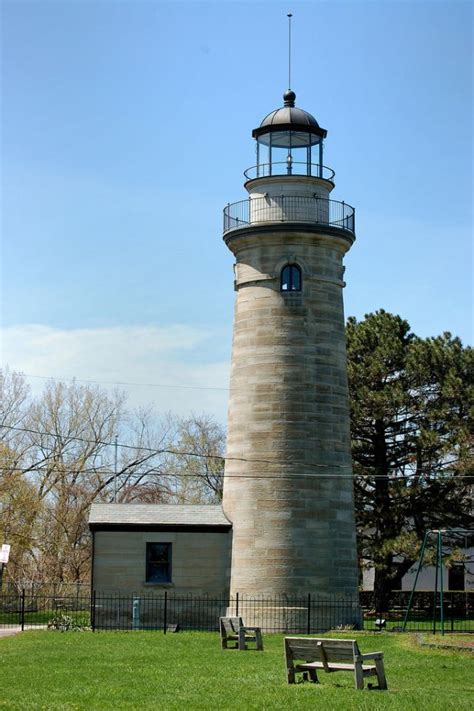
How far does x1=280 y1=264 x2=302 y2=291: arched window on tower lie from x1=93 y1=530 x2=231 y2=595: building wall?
6.84 metres

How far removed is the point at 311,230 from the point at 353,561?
29.5 feet

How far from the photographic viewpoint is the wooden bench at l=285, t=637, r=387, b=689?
707 inches

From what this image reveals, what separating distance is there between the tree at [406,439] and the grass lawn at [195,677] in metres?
13.7

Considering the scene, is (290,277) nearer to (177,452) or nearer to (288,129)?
(288,129)

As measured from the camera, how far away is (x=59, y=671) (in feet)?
66.5

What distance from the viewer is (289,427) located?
3225 cm

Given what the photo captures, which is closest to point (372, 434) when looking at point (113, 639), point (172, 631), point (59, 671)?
point (172, 631)

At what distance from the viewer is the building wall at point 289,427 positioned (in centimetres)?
3192

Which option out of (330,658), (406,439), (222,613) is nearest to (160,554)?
(222,613)

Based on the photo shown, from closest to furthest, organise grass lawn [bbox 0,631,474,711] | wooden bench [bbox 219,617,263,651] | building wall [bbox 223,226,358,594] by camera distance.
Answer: grass lawn [bbox 0,631,474,711] < wooden bench [bbox 219,617,263,651] < building wall [bbox 223,226,358,594]

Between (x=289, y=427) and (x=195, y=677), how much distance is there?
13.4 meters

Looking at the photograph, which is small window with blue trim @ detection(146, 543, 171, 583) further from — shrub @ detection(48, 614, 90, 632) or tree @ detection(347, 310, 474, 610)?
tree @ detection(347, 310, 474, 610)

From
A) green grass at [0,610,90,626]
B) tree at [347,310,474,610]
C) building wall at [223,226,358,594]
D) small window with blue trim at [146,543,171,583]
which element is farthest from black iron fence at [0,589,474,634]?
tree at [347,310,474,610]

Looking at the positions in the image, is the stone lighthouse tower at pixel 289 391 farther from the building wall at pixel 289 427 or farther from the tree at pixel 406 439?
the tree at pixel 406 439
